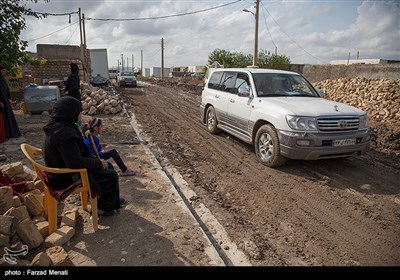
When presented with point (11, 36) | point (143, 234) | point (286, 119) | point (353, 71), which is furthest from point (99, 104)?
point (353, 71)

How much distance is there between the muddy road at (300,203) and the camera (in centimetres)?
323

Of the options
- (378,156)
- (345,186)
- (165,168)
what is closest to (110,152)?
(165,168)

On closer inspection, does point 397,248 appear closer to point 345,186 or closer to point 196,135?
point 345,186

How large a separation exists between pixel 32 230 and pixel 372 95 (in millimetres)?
12689

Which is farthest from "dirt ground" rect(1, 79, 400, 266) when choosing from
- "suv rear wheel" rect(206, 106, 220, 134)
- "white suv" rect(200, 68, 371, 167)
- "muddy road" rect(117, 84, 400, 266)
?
"suv rear wheel" rect(206, 106, 220, 134)

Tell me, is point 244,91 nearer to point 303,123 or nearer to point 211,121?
point 303,123

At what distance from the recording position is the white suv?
5098 mm

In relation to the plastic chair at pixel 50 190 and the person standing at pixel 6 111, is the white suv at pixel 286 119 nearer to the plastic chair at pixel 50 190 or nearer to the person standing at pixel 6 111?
the plastic chair at pixel 50 190

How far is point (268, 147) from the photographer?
576 cm

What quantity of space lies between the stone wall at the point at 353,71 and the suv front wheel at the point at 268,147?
9.13 m

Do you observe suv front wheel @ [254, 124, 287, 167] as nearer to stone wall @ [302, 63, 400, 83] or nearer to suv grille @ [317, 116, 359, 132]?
suv grille @ [317, 116, 359, 132]

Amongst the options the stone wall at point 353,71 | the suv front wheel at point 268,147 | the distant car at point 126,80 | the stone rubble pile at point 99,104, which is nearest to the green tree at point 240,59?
the distant car at point 126,80

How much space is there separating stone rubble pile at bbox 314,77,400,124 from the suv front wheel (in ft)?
22.2
